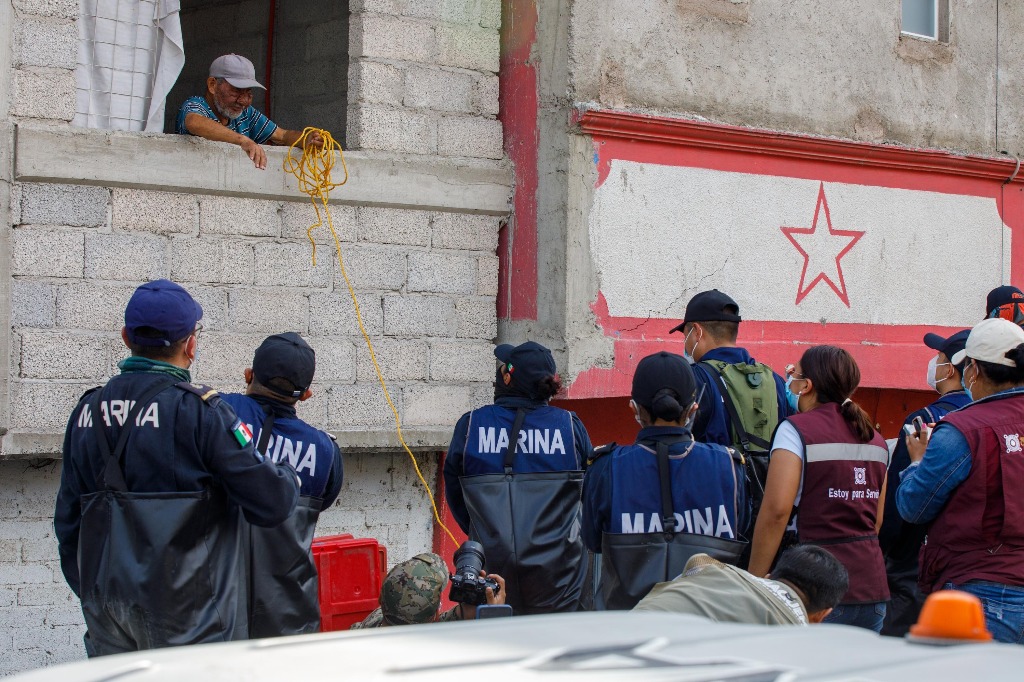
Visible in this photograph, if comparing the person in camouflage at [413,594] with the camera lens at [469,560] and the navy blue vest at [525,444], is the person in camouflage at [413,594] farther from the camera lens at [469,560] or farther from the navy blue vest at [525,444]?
the navy blue vest at [525,444]

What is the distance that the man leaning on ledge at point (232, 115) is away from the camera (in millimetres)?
6516

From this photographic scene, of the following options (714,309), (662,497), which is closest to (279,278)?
(714,309)

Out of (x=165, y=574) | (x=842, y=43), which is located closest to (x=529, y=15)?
(x=842, y=43)

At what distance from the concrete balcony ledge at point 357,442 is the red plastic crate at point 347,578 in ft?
4.94

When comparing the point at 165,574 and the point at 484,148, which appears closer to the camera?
the point at 165,574

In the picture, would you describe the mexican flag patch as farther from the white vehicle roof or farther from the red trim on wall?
the red trim on wall

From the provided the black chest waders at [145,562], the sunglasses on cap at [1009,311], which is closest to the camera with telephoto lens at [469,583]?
the black chest waders at [145,562]

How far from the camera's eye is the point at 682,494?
4.36m

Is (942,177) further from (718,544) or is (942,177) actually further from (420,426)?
(718,544)

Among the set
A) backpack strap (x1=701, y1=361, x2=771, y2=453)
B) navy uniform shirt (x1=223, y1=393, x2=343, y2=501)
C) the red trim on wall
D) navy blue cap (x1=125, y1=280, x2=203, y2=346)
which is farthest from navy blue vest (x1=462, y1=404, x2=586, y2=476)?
the red trim on wall

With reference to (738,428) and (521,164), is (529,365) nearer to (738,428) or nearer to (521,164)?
(738,428)

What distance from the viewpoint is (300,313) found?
6.70 m

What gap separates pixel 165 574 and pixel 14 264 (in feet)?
8.67

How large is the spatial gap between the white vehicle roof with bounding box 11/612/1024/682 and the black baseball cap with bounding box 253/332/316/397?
2.44 meters
